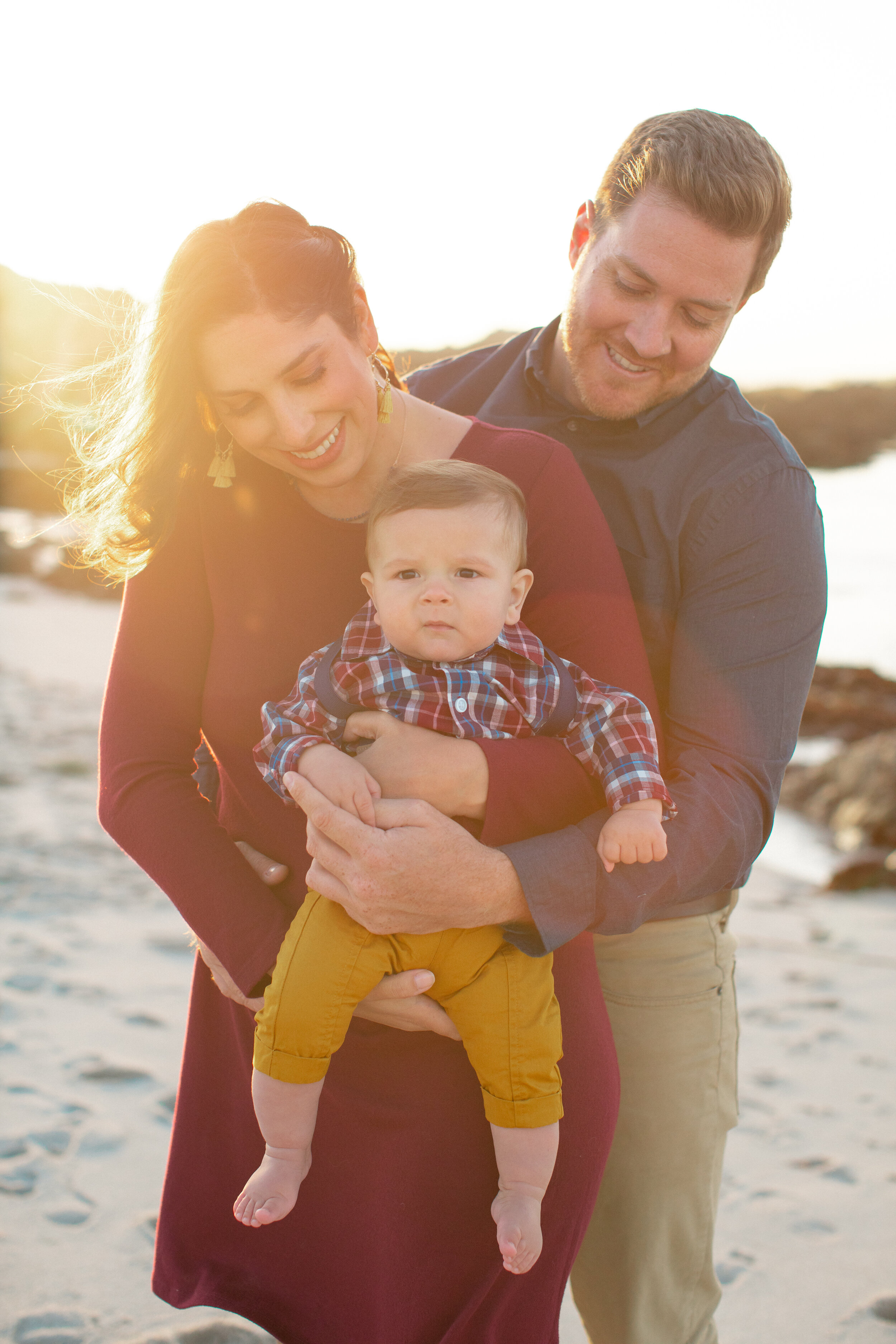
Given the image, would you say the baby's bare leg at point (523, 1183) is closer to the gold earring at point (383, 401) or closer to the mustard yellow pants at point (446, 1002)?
the mustard yellow pants at point (446, 1002)

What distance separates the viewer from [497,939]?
1.66 meters

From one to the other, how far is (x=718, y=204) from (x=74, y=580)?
36.5 feet

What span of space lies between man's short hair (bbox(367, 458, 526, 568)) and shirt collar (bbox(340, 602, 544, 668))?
0.13 meters

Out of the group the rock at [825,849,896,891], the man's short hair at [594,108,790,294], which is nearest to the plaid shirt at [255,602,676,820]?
the man's short hair at [594,108,790,294]

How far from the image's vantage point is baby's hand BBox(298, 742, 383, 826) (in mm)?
1624

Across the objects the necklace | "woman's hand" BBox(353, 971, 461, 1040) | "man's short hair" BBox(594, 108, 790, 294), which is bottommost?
"woman's hand" BBox(353, 971, 461, 1040)

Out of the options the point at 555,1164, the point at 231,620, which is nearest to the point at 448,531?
the point at 231,620

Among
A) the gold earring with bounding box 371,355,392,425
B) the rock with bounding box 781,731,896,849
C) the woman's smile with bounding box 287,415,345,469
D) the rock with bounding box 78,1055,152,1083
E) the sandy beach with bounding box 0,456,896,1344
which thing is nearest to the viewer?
the woman's smile with bounding box 287,415,345,469

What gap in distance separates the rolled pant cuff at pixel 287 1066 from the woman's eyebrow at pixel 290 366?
3.54 feet

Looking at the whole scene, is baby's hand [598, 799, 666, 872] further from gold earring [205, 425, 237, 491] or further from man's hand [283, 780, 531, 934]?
gold earring [205, 425, 237, 491]

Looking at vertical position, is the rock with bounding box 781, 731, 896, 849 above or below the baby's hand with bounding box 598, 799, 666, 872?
below

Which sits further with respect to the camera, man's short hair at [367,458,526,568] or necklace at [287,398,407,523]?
necklace at [287,398,407,523]

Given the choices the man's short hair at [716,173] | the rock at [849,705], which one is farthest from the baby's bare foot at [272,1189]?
the rock at [849,705]

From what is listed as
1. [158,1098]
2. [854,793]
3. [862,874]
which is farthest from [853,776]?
[158,1098]
